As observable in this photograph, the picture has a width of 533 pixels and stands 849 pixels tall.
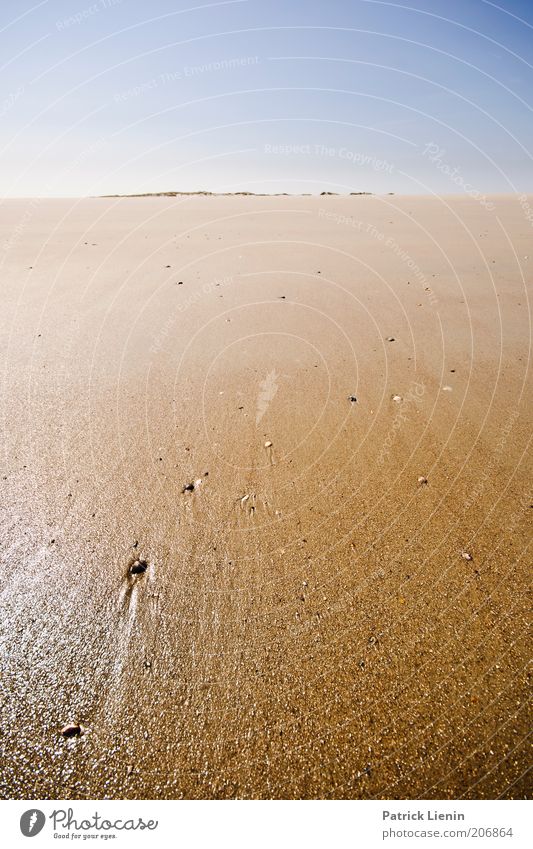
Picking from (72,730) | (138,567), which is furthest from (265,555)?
(72,730)

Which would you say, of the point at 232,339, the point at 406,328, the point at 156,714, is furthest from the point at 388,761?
the point at 406,328

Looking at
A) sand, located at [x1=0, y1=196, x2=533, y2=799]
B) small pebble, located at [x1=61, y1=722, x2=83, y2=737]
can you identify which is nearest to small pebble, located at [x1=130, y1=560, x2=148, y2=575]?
sand, located at [x1=0, y1=196, x2=533, y2=799]

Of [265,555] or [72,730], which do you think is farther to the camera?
[265,555]

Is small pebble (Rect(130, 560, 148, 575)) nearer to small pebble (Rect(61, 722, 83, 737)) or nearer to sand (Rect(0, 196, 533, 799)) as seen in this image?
sand (Rect(0, 196, 533, 799))

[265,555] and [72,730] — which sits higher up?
[265,555]

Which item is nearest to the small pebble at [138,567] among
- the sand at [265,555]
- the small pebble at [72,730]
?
the sand at [265,555]

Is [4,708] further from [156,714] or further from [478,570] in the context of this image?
[478,570]

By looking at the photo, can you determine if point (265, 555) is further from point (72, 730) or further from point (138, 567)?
point (72, 730)
